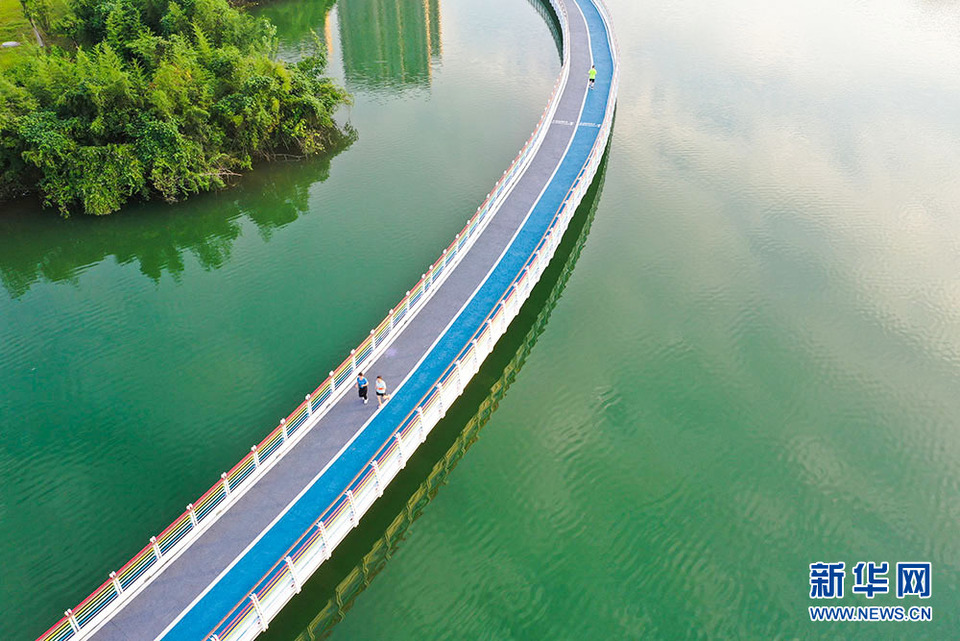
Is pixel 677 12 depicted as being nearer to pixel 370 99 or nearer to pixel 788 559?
pixel 370 99

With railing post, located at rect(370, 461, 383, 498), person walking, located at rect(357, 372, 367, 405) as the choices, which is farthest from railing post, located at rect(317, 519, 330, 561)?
person walking, located at rect(357, 372, 367, 405)

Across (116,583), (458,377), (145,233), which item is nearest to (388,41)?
(145,233)

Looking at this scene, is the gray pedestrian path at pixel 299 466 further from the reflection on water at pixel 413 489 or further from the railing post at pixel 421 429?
the reflection on water at pixel 413 489

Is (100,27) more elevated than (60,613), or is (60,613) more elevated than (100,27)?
(100,27)

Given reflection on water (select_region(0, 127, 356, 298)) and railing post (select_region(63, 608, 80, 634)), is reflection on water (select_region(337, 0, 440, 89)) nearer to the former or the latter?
reflection on water (select_region(0, 127, 356, 298))

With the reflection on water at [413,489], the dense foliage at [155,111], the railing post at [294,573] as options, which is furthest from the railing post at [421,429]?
the dense foliage at [155,111]

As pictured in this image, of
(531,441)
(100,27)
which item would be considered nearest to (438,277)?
(531,441)
